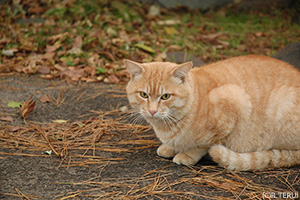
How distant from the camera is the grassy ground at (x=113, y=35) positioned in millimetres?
5082

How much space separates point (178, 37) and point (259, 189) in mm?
4297

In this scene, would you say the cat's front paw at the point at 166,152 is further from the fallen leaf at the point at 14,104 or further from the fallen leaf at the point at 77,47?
the fallen leaf at the point at 77,47

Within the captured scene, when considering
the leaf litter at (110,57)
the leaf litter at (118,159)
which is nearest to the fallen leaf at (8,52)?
the leaf litter at (110,57)

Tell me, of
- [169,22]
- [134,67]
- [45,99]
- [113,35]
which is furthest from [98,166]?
[169,22]

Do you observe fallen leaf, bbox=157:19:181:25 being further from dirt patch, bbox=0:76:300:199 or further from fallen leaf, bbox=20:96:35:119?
fallen leaf, bbox=20:96:35:119

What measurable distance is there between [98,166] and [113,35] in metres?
3.51

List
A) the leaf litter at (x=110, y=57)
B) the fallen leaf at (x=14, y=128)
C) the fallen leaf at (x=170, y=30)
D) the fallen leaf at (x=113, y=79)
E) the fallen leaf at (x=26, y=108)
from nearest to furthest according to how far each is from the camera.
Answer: the leaf litter at (x=110, y=57) < the fallen leaf at (x=14, y=128) < the fallen leaf at (x=26, y=108) < the fallen leaf at (x=113, y=79) < the fallen leaf at (x=170, y=30)

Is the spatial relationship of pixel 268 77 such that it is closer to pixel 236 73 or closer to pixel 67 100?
pixel 236 73

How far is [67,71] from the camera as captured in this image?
489 cm

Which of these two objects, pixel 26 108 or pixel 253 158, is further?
pixel 26 108

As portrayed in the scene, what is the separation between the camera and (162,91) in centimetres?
284

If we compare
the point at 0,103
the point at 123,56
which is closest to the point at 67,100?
the point at 0,103

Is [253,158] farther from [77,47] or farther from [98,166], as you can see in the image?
[77,47]

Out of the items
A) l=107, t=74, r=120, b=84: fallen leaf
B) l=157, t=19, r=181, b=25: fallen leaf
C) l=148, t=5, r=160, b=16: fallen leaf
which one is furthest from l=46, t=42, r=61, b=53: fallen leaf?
l=148, t=5, r=160, b=16: fallen leaf
